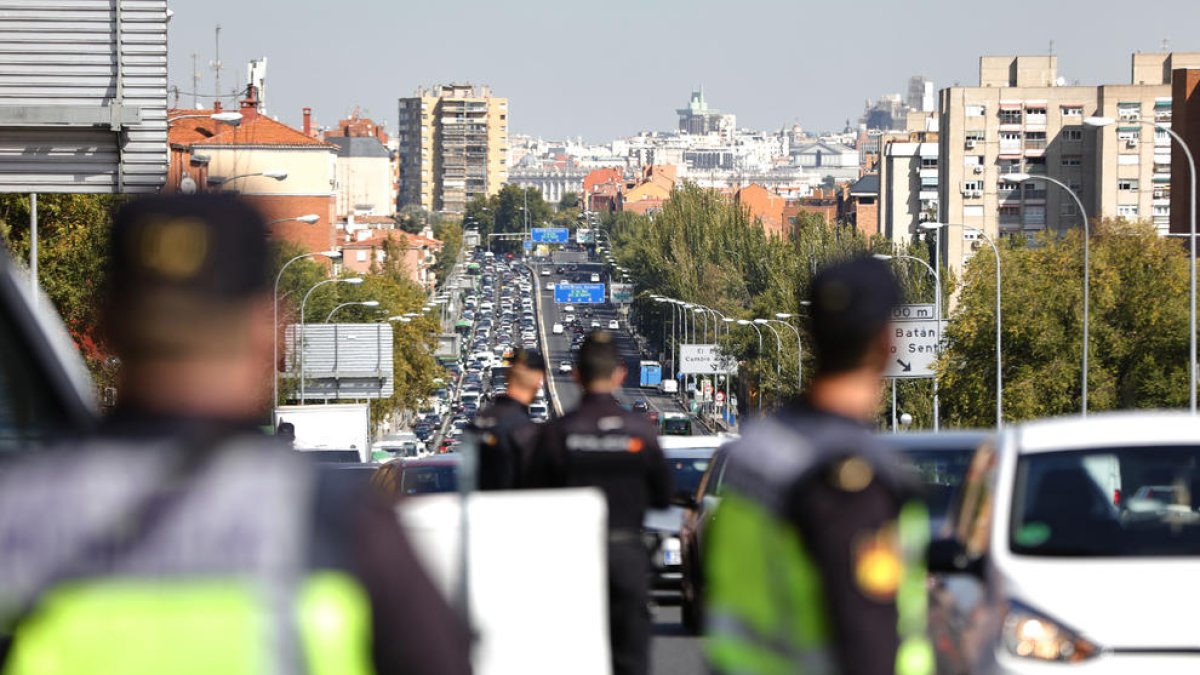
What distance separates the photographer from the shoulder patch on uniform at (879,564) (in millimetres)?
3463

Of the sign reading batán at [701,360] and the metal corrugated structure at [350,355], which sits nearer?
the metal corrugated structure at [350,355]

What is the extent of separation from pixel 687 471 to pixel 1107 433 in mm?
10050

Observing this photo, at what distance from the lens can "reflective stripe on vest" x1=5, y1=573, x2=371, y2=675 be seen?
2.15 m

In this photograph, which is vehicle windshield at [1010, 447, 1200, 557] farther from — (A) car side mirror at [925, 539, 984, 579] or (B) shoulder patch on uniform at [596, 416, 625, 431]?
(B) shoulder patch on uniform at [596, 416, 625, 431]

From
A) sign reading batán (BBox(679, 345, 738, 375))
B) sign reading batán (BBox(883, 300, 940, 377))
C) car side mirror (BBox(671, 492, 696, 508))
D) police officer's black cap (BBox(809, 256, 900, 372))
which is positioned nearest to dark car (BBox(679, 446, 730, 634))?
car side mirror (BBox(671, 492, 696, 508))

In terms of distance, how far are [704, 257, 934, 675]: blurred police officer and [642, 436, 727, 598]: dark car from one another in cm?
949

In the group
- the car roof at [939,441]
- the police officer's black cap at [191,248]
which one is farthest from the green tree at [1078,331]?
the police officer's black cap at [191,248]

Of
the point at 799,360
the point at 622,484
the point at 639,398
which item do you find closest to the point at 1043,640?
the point at 622,484

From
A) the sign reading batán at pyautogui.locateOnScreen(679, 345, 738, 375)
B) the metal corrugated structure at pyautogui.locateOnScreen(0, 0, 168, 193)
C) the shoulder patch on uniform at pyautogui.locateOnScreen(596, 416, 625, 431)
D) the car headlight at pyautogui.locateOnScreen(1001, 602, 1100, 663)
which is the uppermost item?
the metal corrugated structure at pyautogui.locateOnScreen(0, 0, 168, 193)

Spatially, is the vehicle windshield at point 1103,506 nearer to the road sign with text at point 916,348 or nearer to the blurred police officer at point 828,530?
the blurred police officer at point 828,530

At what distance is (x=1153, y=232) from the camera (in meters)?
54.7

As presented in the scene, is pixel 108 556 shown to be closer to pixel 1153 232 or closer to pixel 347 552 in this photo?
pixel 347 552

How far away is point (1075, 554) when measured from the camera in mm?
7445

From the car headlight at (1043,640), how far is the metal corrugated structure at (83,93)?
10538 millimetres
